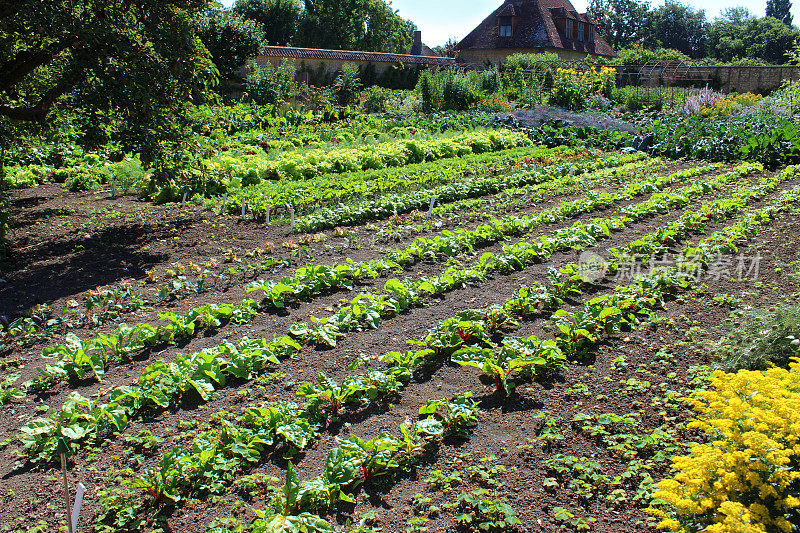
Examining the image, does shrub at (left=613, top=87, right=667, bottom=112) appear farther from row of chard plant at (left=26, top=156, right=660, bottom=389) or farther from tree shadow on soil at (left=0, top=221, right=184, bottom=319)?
tree shadow on soil at (left=0, top=221, right=184, bottom=319)

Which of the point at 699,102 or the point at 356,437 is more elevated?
the point at 699,102

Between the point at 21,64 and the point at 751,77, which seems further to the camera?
the point at 751,77

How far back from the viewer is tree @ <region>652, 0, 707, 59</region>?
73.5m

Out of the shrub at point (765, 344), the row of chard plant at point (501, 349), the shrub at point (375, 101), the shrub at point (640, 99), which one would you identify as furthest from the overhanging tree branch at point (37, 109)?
the shrub at point (640, 99)

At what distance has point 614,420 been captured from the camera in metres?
3.82

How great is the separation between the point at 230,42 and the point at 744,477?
85.5 ft

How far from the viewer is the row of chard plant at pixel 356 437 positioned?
3180 mm

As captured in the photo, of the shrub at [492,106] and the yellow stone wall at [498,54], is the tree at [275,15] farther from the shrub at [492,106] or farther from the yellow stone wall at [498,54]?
the shrub at [492,106]

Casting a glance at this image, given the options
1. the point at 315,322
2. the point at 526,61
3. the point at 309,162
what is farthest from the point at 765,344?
the point at 526,61

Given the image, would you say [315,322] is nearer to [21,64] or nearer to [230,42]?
[21,64]

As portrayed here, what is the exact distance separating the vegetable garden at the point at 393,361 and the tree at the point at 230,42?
1626cm

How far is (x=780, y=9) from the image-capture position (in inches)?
3383

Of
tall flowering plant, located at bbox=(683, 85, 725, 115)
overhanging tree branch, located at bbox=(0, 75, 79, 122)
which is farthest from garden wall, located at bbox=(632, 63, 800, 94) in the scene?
overhanging tree branch, located at bbox=(0, 75, 79, 122)

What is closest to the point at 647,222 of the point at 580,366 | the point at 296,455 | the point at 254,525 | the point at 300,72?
the point at 580,366
